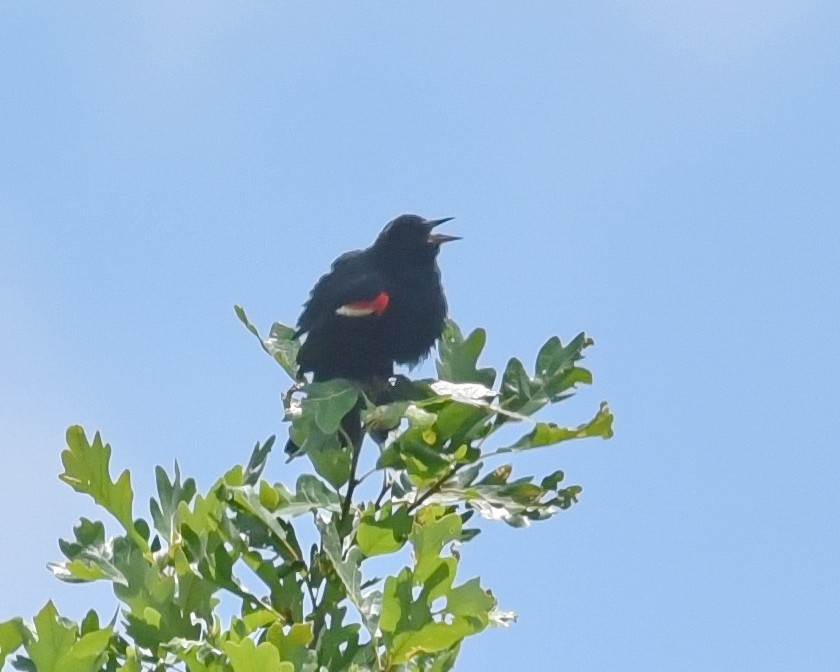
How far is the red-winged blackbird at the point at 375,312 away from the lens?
443cm

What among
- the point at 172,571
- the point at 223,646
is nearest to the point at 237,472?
the point at 172,571

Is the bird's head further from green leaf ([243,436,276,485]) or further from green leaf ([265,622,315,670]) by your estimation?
green leaf ([265,622,315,670])

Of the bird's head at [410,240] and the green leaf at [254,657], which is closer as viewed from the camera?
the green leaf at [254,657]

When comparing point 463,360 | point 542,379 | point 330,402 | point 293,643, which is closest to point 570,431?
point 542,379

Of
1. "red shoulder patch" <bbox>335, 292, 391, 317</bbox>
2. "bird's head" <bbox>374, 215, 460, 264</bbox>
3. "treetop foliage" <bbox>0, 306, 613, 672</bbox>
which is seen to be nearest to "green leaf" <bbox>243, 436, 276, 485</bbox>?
"treetop foliage" <bbox>0, 306, 613, 672</bbox>

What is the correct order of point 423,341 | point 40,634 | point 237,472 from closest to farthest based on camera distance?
point 40,634 < point 237,472 < point 423,341

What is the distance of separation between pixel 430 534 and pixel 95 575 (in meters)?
0.82

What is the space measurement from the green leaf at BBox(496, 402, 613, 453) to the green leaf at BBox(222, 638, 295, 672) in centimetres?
88

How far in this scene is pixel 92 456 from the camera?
3271mm

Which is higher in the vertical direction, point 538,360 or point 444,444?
point 538,360

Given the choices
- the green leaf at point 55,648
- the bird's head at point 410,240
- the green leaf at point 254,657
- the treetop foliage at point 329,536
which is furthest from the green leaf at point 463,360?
the bird's head at point 410,240

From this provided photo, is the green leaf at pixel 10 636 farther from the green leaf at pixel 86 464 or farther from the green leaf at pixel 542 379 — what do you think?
the green leaf at pixel 542 379

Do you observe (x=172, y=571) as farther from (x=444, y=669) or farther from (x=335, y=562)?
(x=444, y=669)

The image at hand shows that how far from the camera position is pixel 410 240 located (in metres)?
5.13
